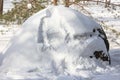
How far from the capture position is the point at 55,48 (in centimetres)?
738

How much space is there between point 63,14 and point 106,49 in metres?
1.31

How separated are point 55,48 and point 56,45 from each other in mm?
80

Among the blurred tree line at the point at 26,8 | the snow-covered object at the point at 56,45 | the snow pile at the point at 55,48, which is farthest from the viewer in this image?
the blurred tree line at the point at 26,8

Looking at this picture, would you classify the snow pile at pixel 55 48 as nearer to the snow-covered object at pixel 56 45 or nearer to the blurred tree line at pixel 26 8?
the snow-covered object at pixel 56 45

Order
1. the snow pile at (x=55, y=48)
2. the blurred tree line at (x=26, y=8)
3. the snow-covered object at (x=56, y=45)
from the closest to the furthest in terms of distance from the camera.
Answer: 1. the snow pile at (x=55, y=48)
2. the snow-covered object at (x=56, y=45)
3. the blurred tree line at (x=26, y=8)

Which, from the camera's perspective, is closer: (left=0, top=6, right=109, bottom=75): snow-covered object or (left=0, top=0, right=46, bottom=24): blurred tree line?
(left=0, top=6, right=109, bottom=75): snow-covered object

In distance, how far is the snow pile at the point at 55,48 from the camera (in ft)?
23.0

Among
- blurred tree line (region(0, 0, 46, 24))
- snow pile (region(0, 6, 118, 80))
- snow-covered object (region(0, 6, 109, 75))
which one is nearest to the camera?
snow pile (region(0, 6, 118, 80))

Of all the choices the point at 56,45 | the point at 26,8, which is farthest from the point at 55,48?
the point at 26,8

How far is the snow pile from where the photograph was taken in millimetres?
7020

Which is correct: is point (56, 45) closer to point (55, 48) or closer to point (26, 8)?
point (55, 48)

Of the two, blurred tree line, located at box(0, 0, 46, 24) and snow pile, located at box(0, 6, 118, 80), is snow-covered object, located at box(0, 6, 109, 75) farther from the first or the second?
blurred tree line, located at box(0, 0, 46, 24)

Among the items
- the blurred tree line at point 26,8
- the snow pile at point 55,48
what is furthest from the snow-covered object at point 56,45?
the blurred tree line at point 26,8

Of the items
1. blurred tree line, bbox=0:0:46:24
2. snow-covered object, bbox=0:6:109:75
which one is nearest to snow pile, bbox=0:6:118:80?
snow-covered object, bbox=0:6:109:75
